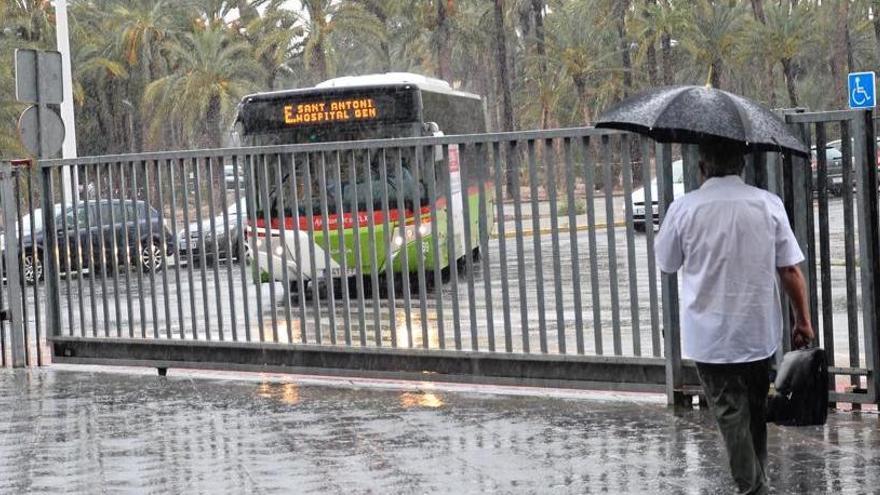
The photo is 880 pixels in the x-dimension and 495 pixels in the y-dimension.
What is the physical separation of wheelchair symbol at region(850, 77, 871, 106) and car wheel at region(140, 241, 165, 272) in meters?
→ 20.3

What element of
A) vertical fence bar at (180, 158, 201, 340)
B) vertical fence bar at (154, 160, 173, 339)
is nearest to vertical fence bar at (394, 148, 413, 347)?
vertical fence bar at (180, 158, 201, 340)

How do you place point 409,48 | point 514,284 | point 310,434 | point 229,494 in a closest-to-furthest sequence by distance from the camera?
point 229,494, point 310,434, point 514,284, point 409,48

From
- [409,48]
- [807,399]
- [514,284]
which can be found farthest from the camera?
[409,48]

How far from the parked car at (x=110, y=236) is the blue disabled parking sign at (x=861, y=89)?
65.4 feet

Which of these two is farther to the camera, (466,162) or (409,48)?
(409,48)

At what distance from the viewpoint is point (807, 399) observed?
20.7ft

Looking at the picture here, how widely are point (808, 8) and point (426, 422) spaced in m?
52.2

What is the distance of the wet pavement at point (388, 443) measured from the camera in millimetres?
7047

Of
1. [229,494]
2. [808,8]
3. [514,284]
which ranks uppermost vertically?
[808,8]

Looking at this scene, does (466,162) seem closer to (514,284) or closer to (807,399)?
(514,284)

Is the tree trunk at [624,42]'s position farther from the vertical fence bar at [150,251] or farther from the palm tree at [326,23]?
the vertical fence bar at [150,251]

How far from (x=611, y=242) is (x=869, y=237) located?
4.74ft

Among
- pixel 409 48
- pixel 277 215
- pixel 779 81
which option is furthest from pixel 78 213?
pixel 779 81

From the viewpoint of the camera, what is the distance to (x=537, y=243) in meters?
9.26
